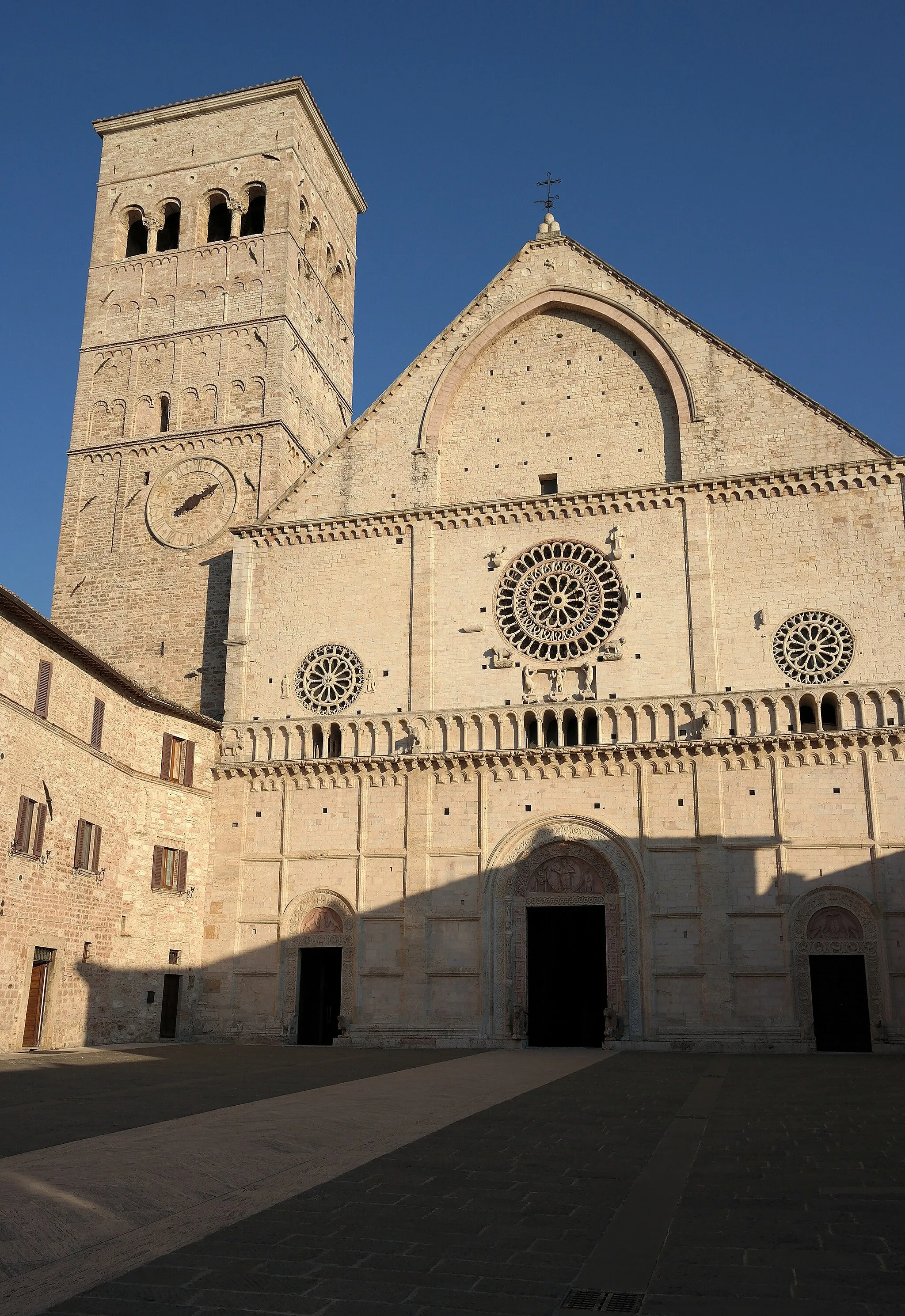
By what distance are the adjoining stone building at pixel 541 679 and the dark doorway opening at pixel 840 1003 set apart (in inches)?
2.2

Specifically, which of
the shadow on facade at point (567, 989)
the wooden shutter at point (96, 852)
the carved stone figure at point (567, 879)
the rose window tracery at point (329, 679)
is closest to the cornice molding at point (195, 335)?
the rose window tracery at point (329, 679)

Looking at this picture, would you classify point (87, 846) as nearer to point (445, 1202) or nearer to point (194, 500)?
point (194, 500)

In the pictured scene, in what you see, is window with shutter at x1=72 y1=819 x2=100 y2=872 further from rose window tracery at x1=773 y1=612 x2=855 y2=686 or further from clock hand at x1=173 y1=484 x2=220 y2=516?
rose window tracery at x1=773 y1=612 x2=855 y2=686

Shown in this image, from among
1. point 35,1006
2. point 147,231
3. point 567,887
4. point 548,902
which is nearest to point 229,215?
point 147,231

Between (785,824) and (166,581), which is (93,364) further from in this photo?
(785,824)

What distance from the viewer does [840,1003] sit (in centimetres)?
2459

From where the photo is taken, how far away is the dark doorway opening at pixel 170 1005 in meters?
27.1

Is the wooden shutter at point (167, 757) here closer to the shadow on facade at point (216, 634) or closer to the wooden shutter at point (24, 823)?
the shadow on facade at point (216, 634)

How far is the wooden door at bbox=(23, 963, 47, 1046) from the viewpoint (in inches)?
894

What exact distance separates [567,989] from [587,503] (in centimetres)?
1196

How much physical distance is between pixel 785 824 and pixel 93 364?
25.0 m

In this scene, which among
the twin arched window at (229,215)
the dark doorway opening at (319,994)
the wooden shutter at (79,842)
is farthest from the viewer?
the twin arched window at (229,215)

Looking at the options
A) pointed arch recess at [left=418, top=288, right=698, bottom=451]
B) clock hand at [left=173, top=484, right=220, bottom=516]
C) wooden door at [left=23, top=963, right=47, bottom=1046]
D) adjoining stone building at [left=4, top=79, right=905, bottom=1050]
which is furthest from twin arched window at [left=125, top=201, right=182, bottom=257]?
wooden door at [left=23, top=963, right=47, bottom=1046]

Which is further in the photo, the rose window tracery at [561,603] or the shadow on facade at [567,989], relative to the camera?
the rose window tracery at [561,603]
